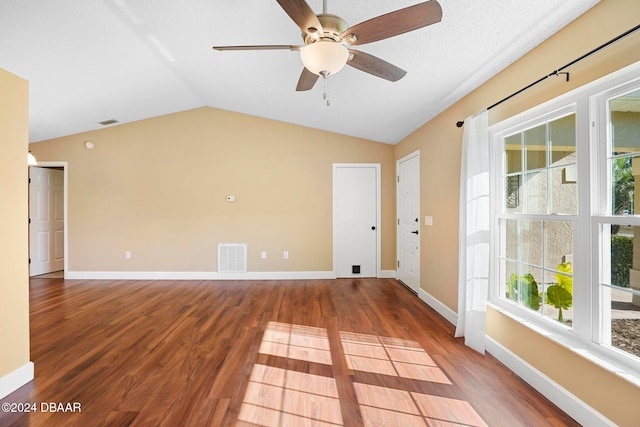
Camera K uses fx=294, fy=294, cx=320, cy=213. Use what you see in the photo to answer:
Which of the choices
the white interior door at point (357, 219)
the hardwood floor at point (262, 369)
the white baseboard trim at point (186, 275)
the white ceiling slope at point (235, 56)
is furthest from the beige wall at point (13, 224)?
the white interior door at point (357, 219)

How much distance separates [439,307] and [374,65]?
2834 millimetres

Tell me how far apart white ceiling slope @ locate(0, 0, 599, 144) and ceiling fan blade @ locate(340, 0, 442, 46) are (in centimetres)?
51

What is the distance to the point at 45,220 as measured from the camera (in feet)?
18.1

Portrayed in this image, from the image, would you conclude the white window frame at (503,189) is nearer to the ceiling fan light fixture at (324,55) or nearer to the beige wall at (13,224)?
the ceiling fan light fixture at (324,55)

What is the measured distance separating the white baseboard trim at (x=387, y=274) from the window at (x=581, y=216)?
281 centimetres

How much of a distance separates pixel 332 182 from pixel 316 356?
3.30 meters

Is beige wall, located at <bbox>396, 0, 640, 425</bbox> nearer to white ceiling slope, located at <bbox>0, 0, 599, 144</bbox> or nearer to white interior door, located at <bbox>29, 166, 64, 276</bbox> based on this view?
white ceiling slope, located at <bbox>0, 0, 599, 144</bbox>

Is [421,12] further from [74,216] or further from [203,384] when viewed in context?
[74,216]

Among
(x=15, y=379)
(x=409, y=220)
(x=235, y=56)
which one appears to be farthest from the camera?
(x=409, y=220)

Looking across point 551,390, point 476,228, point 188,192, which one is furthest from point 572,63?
point 188,192

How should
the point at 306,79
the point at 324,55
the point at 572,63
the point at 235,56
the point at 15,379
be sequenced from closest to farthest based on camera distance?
the point at 324,55
the point at 572,63
the point at 15,379
the point at 306,79
the point at 235,56

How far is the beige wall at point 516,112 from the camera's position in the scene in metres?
1.51

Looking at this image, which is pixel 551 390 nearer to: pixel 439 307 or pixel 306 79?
pixel 439 307

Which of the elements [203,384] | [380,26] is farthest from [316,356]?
[380,26]
